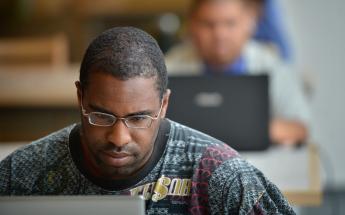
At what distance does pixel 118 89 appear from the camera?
3.71ft

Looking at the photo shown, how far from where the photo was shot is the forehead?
3.71 ft

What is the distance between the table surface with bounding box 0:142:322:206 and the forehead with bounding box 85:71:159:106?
0.94m

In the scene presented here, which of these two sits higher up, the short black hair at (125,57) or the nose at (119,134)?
the short black hair at (125,57)

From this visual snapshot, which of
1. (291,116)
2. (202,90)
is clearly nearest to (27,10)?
(291,116)

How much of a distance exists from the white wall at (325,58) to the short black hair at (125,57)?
3629 mm

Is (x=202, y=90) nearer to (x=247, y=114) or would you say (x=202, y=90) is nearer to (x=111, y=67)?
(x=247, y=114)

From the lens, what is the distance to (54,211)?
995 millimetres

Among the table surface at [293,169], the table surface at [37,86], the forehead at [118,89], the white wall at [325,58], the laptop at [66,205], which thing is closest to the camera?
the laptop at [66,205]

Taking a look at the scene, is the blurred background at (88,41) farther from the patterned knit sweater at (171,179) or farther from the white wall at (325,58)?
the patterned knit sweater at (171,179)

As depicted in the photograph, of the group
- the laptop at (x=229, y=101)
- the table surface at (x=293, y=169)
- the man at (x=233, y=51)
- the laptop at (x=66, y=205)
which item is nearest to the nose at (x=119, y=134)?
the laptop at (x=66, y=205)

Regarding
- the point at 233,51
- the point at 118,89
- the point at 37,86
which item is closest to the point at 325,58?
the point at 233,51

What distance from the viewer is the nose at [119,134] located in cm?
116

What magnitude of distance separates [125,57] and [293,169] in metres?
1.40

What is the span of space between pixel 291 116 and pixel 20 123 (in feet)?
6.80
